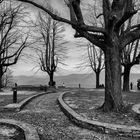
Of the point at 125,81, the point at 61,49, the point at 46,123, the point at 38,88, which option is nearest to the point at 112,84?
the point at 46,123

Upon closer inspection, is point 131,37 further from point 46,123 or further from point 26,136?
point 26,136

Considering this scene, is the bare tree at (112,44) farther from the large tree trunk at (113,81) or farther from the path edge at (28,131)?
the path edge at (28,131)

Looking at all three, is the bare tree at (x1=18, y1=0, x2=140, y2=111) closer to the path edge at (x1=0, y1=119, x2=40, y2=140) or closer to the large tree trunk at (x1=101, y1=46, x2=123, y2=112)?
the large tree trunk at (x1=101, y1=46, x2=123, y2=112)

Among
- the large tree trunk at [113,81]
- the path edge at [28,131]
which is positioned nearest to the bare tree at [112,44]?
the large tree trunk at [113,81]

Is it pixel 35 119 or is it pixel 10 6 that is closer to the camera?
pixel 35 119

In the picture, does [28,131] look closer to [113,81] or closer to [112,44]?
[113,81]

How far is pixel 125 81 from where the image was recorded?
21.7m

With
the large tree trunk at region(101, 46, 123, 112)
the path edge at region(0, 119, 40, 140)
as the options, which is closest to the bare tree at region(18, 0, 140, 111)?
the large tree trunk at region(101, 46, 123, 112)

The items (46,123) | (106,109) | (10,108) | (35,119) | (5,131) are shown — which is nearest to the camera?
(5,131)

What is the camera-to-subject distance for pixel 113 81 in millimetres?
7953

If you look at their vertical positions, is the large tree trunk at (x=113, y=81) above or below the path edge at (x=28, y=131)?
above

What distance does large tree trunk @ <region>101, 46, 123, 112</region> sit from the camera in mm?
7884

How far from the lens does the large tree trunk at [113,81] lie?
310 inches

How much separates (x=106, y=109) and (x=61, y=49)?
83.0ft
